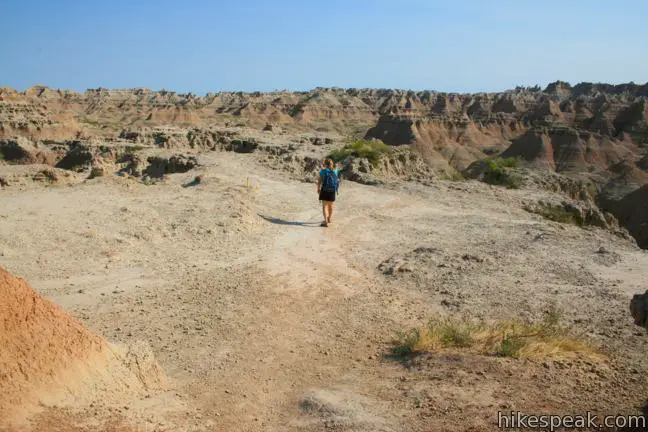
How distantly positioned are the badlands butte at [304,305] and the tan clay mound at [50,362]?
2 centimetres

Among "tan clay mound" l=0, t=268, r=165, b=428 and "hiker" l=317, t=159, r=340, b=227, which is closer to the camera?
"tan clay mound" l=0, t=268, r=165, b=428

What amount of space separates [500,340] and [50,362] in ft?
13.6

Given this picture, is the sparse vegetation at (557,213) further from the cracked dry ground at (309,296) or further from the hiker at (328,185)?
the hiker at (328,185)

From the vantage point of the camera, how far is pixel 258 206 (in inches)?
522

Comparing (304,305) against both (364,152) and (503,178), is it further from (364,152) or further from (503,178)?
(503,178)

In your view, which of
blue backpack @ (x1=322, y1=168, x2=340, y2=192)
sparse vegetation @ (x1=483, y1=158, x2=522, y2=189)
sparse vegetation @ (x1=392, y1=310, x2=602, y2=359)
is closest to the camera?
sparse vegetation @ (x1=392, y1=310, x2=602, y2=359)

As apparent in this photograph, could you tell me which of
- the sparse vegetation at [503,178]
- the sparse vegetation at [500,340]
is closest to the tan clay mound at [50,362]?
the sparse vegetation at [500,340]

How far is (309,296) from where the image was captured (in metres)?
7.77

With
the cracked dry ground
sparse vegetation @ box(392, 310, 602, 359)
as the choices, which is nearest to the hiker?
the cracked dry ground

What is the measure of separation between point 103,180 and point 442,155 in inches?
1924

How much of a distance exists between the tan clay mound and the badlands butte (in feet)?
0.05

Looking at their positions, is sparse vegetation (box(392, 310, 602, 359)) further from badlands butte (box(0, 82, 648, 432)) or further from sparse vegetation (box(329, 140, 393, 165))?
sparse vegetation (box(329, 140, 393, 165))

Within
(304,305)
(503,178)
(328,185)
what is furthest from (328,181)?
(503,178)

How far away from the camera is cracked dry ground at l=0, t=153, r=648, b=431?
4.68 metres
